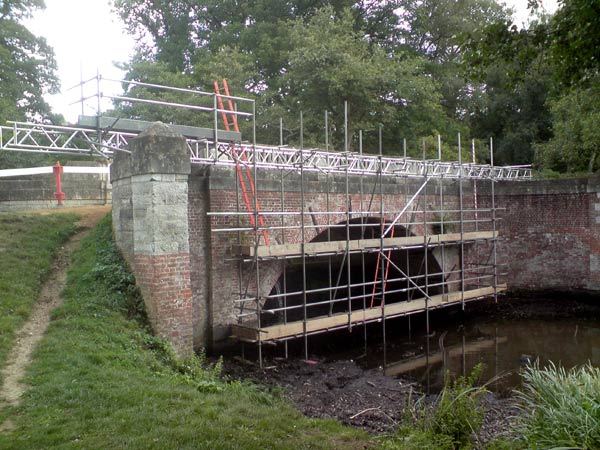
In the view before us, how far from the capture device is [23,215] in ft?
39.0

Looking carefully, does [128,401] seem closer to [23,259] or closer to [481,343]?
[23,259]

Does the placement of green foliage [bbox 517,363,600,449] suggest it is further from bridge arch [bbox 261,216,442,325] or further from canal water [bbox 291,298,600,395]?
bridge arch [bbox 261,216,442,325]

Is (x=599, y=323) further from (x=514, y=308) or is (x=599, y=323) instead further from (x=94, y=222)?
(x=94, y=222)

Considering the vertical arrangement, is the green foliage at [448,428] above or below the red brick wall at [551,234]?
below

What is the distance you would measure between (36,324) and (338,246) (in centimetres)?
561

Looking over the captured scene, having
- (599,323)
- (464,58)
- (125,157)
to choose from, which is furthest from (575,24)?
(599,323)

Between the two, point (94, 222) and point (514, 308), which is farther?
point (514, 308)

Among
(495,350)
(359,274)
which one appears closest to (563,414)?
(495,350)

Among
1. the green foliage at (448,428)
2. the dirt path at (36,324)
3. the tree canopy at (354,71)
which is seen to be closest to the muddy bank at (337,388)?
the green foliage at (448,428)

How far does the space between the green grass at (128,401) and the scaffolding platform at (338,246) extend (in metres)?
2.12

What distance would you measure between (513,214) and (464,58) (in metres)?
12.4

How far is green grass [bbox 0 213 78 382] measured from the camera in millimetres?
7906

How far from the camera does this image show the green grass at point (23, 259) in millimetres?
7906

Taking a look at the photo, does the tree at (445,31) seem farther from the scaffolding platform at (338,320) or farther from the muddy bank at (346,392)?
the muddy bank at (346,392)
